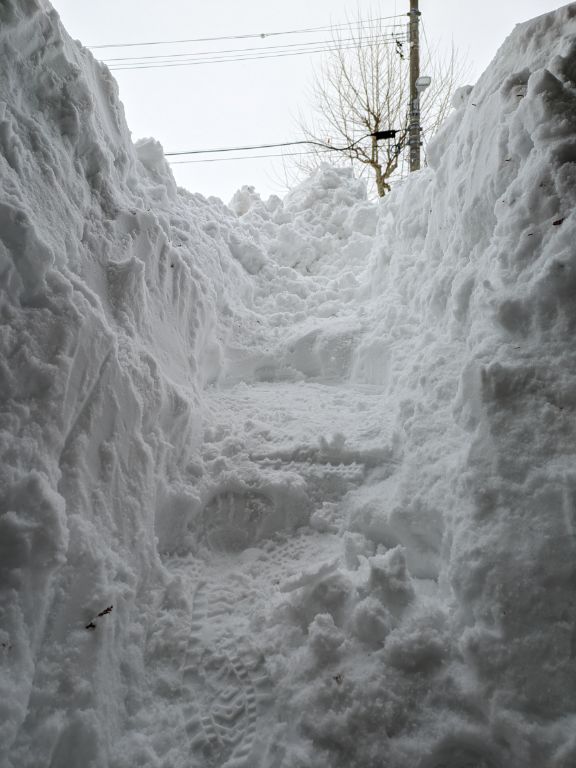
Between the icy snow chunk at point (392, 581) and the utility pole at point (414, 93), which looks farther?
the utility pole at point (414, 93)

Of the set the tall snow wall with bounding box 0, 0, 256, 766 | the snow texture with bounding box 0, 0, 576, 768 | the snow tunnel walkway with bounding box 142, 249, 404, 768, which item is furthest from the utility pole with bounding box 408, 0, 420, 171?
the tall snow wall with bounding box 0, 0, 256, 766

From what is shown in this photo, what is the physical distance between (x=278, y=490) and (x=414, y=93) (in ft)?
23.4

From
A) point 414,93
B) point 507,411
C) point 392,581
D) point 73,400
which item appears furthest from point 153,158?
point 414,93

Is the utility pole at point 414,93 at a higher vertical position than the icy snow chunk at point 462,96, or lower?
higher

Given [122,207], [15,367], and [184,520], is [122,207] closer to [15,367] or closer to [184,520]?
[15,367]

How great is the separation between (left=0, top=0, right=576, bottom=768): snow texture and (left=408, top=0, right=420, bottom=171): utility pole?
14.5 ft

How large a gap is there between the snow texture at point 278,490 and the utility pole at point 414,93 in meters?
4.43

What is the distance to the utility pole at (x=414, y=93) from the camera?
6469 mm

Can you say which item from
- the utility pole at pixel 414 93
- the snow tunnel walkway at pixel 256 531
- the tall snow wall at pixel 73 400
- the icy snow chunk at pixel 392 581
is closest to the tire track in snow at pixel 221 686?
the snow tunnel walkway at pixel 256 531

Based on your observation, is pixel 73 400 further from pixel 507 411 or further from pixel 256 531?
pixel 507 411

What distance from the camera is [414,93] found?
686 centimetres

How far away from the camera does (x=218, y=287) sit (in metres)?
3.30

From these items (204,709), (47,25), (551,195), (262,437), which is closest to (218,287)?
(262,437)

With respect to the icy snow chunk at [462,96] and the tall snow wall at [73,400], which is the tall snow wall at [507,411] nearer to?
the icy snow chunk at [462,96]
